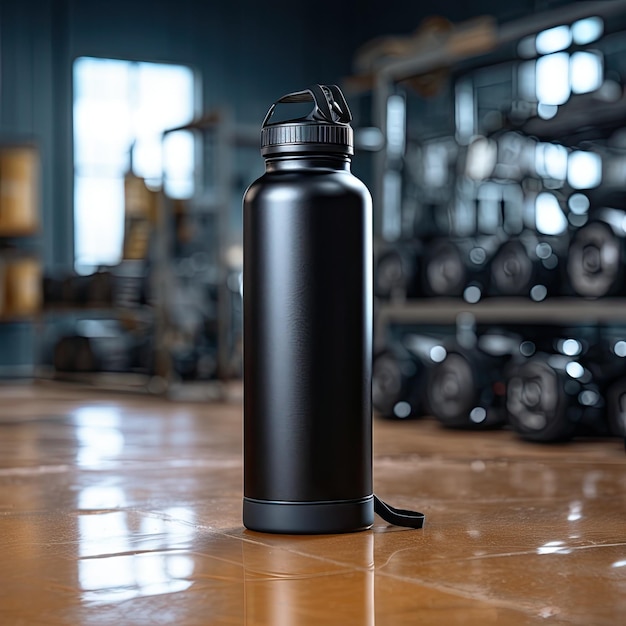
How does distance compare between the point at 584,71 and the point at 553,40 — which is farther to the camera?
the point at 553,40

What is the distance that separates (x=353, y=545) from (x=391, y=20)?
9553mm

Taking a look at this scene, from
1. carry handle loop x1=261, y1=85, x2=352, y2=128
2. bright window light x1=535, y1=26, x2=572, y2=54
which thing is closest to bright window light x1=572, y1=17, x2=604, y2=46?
bright window light x1=535, y1=26, x2=572, y2=54

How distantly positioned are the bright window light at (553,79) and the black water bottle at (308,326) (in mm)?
7115

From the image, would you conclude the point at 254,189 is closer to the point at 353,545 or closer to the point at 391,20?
the point at 353,545

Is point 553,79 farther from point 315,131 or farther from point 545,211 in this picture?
point 315,131

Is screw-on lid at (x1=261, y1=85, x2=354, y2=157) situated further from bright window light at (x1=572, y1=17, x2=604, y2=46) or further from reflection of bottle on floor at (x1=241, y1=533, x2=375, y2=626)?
bright window light at (x1=572, y1=17, x2=604, y2=46)

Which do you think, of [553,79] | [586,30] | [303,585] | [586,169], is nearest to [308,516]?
[303,585]

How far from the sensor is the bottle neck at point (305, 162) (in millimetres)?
1641

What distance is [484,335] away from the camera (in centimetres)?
473

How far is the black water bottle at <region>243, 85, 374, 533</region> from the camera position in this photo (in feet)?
5.31

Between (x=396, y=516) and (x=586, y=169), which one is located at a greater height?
(x=586, y=169)

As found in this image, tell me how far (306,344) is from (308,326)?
0.09ft

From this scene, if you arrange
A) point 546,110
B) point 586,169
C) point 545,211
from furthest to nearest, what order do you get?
point 586,169 < point 546,110 < point 545,211

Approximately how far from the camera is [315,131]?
5.34ft
